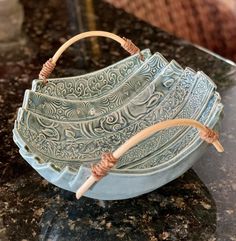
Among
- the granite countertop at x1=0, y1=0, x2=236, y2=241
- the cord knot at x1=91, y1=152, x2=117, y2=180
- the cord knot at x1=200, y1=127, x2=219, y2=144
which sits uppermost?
the cord knot at x1=200, y1=127, x2=219, y2=144

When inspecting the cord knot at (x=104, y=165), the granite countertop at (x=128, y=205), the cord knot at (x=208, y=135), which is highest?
the cord knot at (x=208, y=135)

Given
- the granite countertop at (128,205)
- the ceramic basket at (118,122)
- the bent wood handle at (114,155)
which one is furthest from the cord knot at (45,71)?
the bent wood handle at (114,155)

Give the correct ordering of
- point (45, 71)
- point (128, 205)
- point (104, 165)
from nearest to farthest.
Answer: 1. point (104, 165)
2. point (128, 205)
3. point (45, 71)

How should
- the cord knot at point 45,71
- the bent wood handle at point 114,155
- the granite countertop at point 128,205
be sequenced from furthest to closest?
the cord knot at point 45,71 < the granite countertop at point 128,205 < the bent wood handle at point 114,155

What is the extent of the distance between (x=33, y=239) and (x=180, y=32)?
41.5 inches

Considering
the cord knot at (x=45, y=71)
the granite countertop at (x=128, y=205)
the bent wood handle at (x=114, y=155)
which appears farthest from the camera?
the cord knot at (x=45, y=71)

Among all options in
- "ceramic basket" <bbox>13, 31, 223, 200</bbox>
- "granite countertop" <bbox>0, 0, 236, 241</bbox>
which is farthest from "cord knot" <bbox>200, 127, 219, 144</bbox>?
"granite countertop" <bbox>0, 0, 236, 241</bbox>

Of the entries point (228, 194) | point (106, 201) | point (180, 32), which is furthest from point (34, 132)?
point (180, 32)

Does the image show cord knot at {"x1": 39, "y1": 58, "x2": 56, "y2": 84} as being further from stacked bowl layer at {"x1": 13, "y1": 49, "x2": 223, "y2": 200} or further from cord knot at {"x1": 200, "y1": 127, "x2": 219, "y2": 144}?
cord knot at {"x1": 200, "y1": 127, "x2": 219, "y2": 144}

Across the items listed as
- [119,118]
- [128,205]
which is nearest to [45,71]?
[119,118]

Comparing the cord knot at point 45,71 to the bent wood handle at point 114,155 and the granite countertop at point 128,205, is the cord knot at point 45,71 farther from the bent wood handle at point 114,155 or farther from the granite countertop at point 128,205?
the bent wood handle at point 114,155

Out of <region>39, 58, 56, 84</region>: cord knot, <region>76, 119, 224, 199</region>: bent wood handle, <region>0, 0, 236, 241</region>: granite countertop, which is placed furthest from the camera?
<region>39, 58, 56, 84</region>: cord knot

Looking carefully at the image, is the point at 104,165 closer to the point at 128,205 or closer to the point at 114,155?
the point at 114,155

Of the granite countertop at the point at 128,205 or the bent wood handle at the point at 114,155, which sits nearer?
the bent wood handle at the point at 114,155
